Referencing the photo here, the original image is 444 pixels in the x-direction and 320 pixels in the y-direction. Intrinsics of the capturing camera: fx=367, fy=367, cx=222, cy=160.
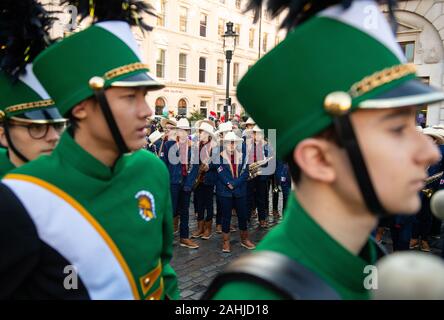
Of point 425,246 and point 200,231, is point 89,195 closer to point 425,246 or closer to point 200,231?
point 200,231

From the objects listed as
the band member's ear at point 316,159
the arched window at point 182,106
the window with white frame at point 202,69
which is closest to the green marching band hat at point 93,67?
the band member's ear at point 316,159

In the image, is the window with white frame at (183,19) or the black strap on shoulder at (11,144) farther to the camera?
the window with white frame at (183,19)

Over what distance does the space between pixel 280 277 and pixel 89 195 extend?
1.29m

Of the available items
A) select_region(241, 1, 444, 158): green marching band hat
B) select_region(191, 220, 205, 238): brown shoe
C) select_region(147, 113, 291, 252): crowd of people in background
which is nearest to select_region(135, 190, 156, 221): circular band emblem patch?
select_region(241, 1, 444, 158): green marching band hat

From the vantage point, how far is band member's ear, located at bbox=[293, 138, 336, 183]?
1276mm

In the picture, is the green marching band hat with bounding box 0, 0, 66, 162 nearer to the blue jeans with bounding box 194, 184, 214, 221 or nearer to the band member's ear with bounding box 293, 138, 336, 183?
the band member's ear with bounding box 293, 138, 336, 183

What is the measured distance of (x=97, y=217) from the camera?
6.62 ft

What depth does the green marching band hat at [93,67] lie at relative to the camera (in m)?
2.05

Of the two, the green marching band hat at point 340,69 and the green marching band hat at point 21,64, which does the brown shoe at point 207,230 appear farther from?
the green marching band hat at point 340,69

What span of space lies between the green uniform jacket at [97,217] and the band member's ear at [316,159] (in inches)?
47.6

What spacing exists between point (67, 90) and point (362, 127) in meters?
1.67

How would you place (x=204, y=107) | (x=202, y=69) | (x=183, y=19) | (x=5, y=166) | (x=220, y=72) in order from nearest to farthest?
(x=5, y=166)
(x=183, y=19)
(x=202, y=69)
(x=204, y=107)
(x=220, y=72)

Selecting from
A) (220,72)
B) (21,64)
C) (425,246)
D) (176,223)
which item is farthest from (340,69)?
(220,72)

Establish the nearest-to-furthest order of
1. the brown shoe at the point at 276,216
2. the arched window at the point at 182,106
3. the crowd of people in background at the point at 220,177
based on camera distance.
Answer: the crowd of people in background at the point at 220,177 → the brown shoe at the point at 276,216 → the arched window at the point at 182,106
